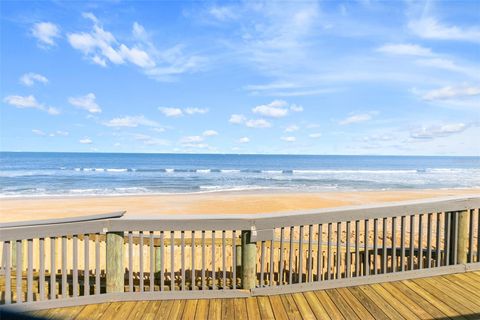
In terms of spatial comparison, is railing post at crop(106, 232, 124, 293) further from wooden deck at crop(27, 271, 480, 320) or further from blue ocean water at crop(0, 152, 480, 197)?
blue ocean water at crop(0, 152, 480, 197)

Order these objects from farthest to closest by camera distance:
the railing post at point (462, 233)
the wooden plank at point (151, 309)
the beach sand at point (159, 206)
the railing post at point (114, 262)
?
the beach sand at point (159, 206)
the railing post at point (462, 233)
the railing post at point (114, 262)
the wooden plank at point (151, 309)

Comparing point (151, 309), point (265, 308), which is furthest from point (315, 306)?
point (151, 309)

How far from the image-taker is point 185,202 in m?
19.4

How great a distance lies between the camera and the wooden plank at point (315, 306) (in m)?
3.12

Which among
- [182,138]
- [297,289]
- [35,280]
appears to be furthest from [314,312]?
[182,138]

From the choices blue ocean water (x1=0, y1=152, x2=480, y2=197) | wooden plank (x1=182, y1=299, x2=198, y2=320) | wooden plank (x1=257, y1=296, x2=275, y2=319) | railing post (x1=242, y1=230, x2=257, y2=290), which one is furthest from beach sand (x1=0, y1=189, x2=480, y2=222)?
wooden plank (x1=257, y1=296, x2=275, y2=319)

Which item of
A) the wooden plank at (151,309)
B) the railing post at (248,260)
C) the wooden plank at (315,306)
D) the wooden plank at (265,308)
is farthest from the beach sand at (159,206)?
the wooden plank at (315,306)

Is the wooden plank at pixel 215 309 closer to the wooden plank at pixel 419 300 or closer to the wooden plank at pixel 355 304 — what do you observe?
the wooden plank at pixel 355 304

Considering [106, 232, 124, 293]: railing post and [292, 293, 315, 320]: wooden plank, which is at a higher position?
[106, 232, 124, 293]: railing post

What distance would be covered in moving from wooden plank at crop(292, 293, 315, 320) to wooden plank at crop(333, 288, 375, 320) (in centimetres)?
45

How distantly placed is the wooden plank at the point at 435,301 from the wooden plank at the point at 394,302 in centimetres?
33

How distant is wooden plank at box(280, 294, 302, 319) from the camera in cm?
311

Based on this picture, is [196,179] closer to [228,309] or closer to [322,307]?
[228,309]

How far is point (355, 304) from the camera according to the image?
11.0 feet
